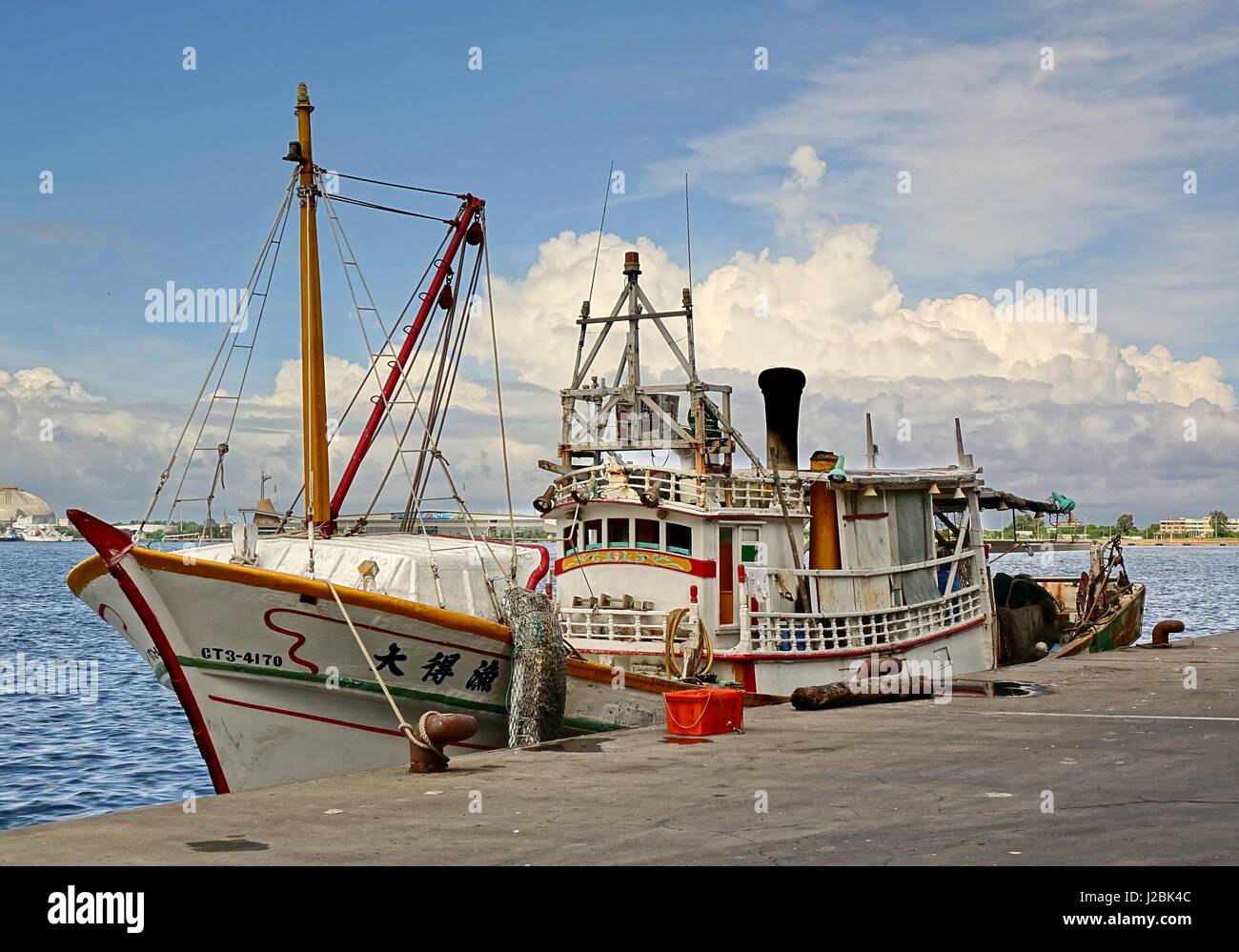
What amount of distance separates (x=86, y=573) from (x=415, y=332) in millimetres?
7707

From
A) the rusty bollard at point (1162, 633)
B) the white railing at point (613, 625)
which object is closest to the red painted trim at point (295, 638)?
the white railing at point (613, 625)

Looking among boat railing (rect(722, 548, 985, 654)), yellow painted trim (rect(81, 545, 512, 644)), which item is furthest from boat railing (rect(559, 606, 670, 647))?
yellow painted trim (rect(81, 545, 512, 644))

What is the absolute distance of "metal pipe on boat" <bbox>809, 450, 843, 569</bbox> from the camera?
23.5 m

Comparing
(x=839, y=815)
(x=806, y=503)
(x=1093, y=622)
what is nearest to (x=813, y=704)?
(x=806, y=503)

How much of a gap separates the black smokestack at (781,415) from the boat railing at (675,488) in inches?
52.5

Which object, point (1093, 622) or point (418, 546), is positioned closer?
point (418, 546)

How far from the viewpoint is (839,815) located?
10.9 metres

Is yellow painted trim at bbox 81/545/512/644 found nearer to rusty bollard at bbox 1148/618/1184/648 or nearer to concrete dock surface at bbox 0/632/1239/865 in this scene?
concrete dock surface at bbox 0/632/1239/865

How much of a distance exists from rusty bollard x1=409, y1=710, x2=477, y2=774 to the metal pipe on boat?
37.3ft

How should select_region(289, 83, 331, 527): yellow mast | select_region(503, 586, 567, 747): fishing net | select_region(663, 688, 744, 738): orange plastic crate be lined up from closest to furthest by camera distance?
select_region(663, 688, 744, 738): orange plastic crate
select_region(503, 586, 567, 747): fishing net
select_region(289, 83, 331, 527): yellow mast

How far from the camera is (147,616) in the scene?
50.2ft

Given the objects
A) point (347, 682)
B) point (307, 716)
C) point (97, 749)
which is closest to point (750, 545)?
point (347, 682)
